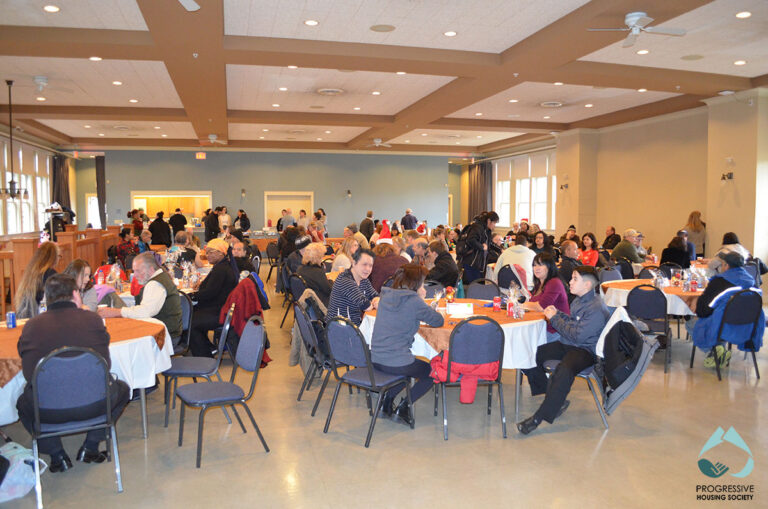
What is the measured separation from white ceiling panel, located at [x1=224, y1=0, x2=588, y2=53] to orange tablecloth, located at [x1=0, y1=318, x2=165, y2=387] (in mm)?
3201

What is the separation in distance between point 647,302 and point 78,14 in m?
6.39

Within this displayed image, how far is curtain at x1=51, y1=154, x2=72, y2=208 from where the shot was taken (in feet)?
56.5

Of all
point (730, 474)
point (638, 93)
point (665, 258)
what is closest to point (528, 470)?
point (730, 474)

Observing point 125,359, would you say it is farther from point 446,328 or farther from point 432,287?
point 432,287

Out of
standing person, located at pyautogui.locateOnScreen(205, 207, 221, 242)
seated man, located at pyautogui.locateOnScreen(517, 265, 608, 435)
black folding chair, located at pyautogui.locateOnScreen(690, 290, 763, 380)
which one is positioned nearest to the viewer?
seated man, located at pyautogui.locateOnScreen(517, 265, 608, 435)

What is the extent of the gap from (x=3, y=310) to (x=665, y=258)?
30.7ft

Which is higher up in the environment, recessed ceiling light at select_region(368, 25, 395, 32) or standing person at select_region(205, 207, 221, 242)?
recessed ceiling light at select_region(368, 25, 395, 32)

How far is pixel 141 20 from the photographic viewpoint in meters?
5.98

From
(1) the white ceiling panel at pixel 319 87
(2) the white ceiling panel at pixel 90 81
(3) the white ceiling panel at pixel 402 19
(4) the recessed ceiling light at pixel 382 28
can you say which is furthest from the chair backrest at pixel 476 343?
(2) the white ceiling panel at pixel 90 81

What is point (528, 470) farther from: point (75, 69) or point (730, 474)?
point (75, 69)

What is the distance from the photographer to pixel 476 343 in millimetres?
3846

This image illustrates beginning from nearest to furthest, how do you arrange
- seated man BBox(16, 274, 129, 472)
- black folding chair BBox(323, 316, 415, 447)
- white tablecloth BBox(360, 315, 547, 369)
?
1. seated man BBox(16, 274, 129, 472)
2. black folding chair BBox(323, 316, 415, 447)
3. white tablecloth BBox(360, 315, 547, 369)

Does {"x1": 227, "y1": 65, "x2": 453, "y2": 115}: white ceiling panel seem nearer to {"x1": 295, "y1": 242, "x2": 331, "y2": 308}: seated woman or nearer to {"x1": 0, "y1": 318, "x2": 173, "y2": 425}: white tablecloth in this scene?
{"x1": 295, "y1": 242, "x2": 331, "y2": 308}: seated woman

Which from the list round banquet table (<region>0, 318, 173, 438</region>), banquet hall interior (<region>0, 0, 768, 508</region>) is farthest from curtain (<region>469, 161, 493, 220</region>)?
round banquet table (<region>0, 318, 173, 438</region>)
